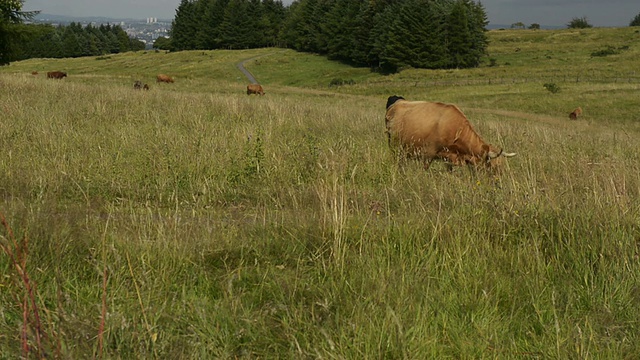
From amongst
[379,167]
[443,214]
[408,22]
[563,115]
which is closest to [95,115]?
[379,167]

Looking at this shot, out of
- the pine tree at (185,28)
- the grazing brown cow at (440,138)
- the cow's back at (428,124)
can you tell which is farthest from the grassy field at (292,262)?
the pine tree at (185,28)

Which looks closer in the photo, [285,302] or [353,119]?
[285,302]

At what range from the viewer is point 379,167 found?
8.19 metres

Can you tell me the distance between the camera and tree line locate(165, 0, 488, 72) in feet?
269

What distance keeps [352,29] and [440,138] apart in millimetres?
92329

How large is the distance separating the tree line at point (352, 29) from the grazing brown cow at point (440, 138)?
7441cm

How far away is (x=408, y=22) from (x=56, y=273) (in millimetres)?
85704

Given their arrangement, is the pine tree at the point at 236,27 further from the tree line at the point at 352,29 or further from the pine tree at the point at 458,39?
the pine tree at the point at 458,39

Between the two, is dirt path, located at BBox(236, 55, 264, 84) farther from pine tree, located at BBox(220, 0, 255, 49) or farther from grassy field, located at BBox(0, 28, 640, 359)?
grassy field, located at BBox(0, 28, 640, 359)

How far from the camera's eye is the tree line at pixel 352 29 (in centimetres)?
8212

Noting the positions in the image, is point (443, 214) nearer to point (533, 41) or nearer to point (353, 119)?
point (353, 119)

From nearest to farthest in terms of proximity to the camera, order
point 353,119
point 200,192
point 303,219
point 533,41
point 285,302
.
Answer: point 285,302, point 303,219, point 200,192, point 353,119, point 533,41

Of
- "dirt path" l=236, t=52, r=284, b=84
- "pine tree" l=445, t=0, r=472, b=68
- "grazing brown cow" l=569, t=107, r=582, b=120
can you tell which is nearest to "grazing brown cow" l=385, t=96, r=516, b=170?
"grazing brown cow" l=569, t=107, r=582, b=120

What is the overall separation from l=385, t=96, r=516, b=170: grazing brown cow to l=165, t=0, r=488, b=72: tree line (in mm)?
74414
